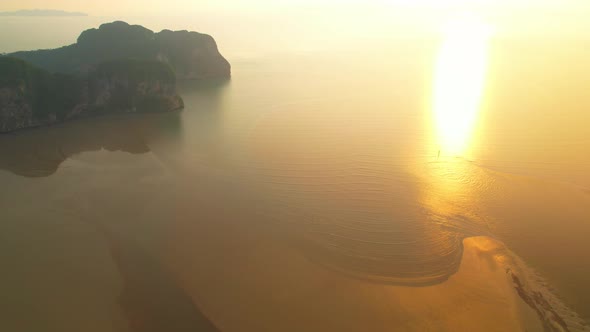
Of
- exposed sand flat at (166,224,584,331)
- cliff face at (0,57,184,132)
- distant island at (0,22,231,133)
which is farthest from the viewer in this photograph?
distant island at (0,22,231,133)

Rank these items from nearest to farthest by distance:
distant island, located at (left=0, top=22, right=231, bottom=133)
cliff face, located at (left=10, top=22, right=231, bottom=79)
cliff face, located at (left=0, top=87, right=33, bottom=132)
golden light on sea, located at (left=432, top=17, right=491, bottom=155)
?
golden light on sea, located at (left=432, top=17, right=491, bottom=155) → cliff face, located at (left=0, top=87, right=33, bottom=132) → distant island, located at (left=0, top=22, right=231, bottom=133) → cliff face, located at (left=10, top=22, right=231, bottom=79)

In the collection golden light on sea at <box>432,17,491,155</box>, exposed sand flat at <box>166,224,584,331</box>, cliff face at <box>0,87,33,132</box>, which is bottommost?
exposed sand flat at <box>166,224,584,331</box>

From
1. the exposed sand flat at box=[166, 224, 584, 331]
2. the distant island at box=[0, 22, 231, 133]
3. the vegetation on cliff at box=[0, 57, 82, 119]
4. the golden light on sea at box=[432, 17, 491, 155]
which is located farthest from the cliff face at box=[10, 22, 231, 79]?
the exposed sand flat at box=[166, 224, 584, 331]

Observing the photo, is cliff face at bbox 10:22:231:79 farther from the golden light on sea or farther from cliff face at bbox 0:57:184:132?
the golden light on sea

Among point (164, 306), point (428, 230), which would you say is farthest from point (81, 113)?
point (428, 230)

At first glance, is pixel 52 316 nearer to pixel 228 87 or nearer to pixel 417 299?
pixel 417 299

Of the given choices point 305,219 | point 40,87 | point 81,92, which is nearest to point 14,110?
point 40,87

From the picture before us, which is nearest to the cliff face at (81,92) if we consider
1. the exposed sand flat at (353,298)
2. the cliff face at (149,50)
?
the cliff face at (149,50)

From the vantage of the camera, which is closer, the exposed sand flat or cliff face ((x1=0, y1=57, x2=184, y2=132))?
the exposed sand flat
